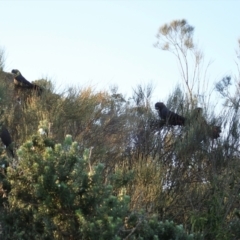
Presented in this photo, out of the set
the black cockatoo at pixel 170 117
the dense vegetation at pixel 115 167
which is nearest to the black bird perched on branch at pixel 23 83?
the dense vegetation at pixel 115 167

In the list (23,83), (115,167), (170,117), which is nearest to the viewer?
(115,167)

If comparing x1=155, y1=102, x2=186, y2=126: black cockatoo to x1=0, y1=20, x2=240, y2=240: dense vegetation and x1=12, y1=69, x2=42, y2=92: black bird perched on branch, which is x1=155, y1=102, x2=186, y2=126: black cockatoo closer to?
x1=0, y1=20, x2=240, y2=240: dense vegetation

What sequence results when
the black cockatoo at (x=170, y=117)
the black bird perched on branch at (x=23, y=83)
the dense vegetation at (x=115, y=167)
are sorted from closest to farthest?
the dense vegetation at (x=115, y=167) → the black cockatoo at (x=170, y=117) → the black bird perched on branch at (x=23, y=83)

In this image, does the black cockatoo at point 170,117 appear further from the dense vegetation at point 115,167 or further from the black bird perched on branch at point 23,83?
the black bird perched on branch at point 23,83

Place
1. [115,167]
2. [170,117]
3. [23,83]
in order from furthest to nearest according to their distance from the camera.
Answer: [23,83], [170,117], [115,167]

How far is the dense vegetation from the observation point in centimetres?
741

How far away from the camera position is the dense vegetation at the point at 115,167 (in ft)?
24.3

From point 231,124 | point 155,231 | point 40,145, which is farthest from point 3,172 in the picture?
point 231,124

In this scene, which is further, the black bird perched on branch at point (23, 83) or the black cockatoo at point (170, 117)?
the black bird perched on branch at point (23, 83)

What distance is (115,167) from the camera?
11484 mm

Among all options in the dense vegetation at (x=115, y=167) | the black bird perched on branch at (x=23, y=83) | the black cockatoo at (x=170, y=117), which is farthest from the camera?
the black bird perched on branch at (x=23, y=83)

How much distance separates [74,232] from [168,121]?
261 inches

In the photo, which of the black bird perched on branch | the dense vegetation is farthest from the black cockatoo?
the black bird perched on branch

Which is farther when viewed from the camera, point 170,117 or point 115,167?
point 170,117
